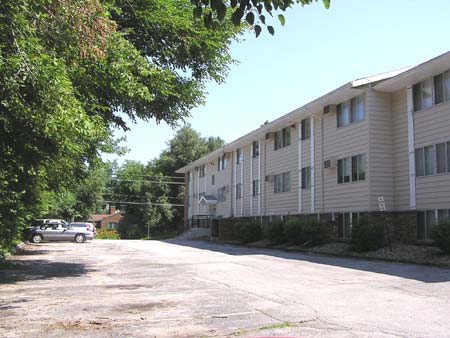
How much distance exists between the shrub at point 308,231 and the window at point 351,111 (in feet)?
17.1

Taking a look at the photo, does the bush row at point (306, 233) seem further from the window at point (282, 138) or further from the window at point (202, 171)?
the window at point (202, 171)

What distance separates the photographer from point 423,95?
2262 centimetres

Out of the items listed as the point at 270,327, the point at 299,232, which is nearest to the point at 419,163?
the point at 299,232

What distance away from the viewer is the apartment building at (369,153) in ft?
71.3

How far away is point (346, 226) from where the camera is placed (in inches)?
1045

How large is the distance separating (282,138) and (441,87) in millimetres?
14084

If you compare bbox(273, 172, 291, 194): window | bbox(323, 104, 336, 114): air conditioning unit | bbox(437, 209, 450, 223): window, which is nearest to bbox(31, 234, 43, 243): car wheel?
bbox(273, 172, 291, 194): window

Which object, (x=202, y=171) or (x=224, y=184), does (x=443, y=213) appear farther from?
(x=202, y=171)

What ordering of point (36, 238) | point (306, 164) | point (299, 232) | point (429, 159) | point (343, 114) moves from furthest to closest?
point (36, 238) < point (306, 164) < point (299, 232) < point (343, 114) < point (429, 159)

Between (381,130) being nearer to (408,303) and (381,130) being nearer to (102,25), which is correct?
(408,303)

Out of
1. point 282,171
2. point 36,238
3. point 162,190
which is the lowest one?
point 36,238

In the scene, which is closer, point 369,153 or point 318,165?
point 369,153

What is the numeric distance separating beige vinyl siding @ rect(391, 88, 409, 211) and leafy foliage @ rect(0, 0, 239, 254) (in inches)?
430

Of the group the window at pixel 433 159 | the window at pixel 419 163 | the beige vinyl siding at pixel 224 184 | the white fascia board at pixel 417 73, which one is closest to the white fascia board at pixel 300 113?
the white fascia board at pixel 417 73
